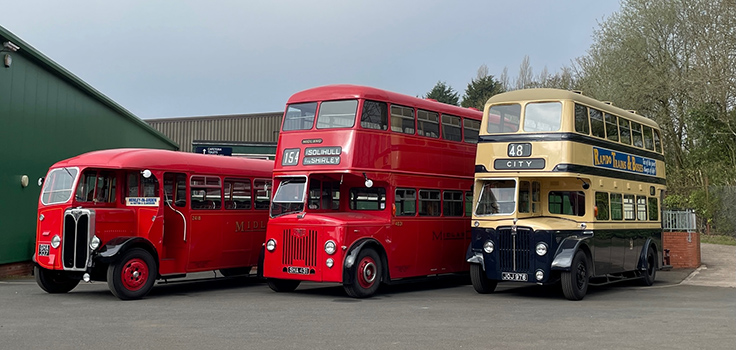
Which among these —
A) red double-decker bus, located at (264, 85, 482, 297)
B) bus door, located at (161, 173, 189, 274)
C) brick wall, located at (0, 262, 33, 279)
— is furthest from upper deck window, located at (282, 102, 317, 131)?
brick wall, located at (0, 262, 33, 279)

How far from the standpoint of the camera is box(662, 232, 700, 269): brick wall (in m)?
21.2

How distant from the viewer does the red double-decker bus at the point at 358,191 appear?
47.2 feet

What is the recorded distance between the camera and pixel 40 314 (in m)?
11.6

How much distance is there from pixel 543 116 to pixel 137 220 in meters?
7.81

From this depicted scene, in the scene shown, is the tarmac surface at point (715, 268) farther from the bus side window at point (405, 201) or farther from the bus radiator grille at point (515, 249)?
the bus side window at point (405, 201)

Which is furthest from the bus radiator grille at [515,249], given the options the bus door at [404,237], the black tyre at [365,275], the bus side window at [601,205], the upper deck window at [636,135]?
the upper deck window at [636,135]


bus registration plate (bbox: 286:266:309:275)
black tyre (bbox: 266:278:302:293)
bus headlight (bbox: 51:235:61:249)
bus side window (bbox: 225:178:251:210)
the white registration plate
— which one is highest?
bus side window (bbox: 225:178:251:210)

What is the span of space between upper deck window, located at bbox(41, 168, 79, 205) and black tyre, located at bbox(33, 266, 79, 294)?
4.23ft

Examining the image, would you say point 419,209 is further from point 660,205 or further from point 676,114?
point 676,114

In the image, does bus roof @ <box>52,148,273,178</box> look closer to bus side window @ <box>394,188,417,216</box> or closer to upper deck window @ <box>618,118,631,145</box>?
bus side window @ <box>394,188,417,216</box>

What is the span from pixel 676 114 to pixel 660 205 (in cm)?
1519

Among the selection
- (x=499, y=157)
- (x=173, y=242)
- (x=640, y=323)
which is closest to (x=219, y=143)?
(x=173, y=242)

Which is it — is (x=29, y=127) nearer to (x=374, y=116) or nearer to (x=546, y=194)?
(x=374, y=116)

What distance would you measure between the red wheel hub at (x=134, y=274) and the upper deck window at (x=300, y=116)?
3782 mm
